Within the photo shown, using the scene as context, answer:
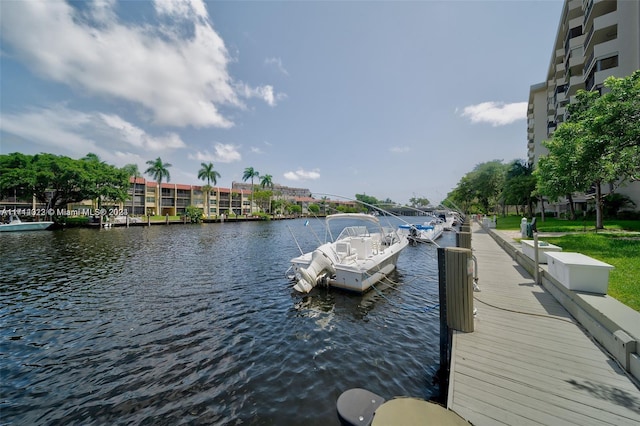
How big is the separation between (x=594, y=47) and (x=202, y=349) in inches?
1727

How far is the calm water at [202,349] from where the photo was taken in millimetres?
4746

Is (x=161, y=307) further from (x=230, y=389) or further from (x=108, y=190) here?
(x=108, y=190)

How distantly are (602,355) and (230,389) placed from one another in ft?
22.2

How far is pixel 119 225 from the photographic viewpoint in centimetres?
4709

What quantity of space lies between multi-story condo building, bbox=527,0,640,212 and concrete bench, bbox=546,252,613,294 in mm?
30606

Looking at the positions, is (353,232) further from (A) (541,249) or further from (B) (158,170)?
(B) (158,170)

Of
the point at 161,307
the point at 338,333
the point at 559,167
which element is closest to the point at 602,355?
the point at 338,333

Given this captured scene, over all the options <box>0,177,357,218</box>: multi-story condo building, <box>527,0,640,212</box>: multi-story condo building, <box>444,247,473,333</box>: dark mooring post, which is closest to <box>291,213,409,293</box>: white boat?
<box>444,247,473,333</box>: dark mooring post

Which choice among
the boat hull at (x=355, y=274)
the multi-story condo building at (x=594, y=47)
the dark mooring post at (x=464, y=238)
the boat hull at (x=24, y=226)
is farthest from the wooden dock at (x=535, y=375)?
the boat hull at (x=24, y=226)

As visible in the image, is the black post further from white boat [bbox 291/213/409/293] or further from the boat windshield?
the boat windshield

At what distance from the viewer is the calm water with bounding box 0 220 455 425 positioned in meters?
4.75

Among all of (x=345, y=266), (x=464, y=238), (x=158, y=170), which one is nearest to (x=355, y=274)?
(x=345, y=266)

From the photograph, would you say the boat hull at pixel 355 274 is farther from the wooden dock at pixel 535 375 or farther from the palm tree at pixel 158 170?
the palm tree at pixel 158 170

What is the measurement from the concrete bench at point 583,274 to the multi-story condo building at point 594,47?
100ft
